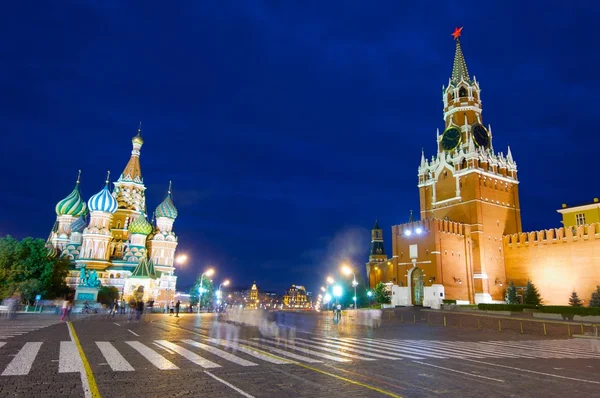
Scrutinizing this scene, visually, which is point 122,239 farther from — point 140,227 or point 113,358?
point 113,358

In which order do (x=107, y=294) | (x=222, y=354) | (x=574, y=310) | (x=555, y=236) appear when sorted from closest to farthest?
(x=222, y=354) < (x=574, y=310) < (x=555, y=236) < (x=107, y=294)

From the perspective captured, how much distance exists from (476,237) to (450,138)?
16.6 metres

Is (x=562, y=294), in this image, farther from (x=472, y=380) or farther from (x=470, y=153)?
(x=472, y=380)

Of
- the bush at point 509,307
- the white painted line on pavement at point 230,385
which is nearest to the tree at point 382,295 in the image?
the bush at point 509,307

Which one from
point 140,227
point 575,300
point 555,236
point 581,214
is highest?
point 581,214

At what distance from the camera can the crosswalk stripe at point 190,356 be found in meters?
9.74

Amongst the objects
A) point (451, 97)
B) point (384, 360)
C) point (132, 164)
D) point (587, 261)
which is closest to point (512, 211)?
point (587, 261)

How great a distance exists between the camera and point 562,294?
49000 millimetres

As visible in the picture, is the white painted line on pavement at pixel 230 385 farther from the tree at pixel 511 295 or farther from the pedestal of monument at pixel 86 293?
the pedestal of monument at pixel 86 293

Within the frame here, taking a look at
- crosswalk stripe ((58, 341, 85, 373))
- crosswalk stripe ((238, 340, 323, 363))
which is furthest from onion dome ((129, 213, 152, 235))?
crosswalk stripe ((58, 341, 85, 373))

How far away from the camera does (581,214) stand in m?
54.0

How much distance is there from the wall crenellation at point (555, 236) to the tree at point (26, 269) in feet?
197

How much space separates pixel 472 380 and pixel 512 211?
190 feet

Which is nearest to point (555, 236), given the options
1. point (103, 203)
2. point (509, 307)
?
point (509, 307)
